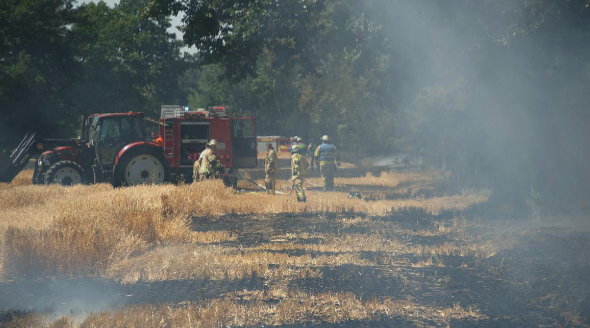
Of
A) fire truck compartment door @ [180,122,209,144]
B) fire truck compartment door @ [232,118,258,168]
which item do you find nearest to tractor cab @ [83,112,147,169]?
fire truck compartment door @ [180,122,209,144]

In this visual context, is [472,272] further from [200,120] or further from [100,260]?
[200,120]

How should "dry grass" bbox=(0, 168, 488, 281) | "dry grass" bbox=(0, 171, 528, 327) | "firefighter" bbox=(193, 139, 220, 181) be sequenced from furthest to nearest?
1. "firefighter" bbox=(193, 139, 220, 181)
2. "dry grass" bbox=(0, 168, 488, 281)
3. "dry grass" bbox=(0, 171, 528, 327)

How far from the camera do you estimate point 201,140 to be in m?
21.7

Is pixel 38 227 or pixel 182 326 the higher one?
pixel 38 227

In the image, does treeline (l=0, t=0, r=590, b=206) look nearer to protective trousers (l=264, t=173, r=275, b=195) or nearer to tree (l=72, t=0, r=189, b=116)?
protective trousers (l=264, t=173, r=275, b=195)

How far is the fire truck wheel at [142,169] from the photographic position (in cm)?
1877

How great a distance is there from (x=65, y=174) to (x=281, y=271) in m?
14.8

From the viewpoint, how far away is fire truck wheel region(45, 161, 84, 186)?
20.4 metres

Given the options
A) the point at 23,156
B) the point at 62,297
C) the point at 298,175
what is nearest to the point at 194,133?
the point at 23,156

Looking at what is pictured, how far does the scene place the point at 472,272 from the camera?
26.1ft

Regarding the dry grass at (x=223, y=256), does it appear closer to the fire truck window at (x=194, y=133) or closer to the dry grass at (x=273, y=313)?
the dry grass at (x=273, y=313)

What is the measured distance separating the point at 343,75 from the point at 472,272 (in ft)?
141

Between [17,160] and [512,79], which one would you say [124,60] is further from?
[512,79]

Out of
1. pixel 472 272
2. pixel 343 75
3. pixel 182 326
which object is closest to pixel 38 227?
pixel 182 326
